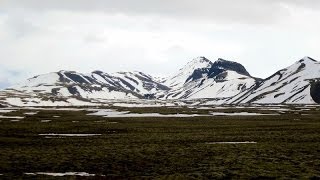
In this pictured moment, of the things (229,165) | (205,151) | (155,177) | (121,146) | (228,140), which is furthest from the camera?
(228,140)

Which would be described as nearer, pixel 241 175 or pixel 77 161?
pixel 241 175

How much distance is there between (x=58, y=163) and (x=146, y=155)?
343 inches

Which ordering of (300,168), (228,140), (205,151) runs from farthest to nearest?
1. (228,140)
2. (205,151)
3. (300,168)

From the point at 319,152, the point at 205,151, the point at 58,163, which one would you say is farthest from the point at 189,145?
the point at 58,163

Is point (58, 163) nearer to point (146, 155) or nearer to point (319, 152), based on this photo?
point (146, 155)

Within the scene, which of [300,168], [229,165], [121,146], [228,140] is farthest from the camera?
[228,140]

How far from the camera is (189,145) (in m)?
48.6

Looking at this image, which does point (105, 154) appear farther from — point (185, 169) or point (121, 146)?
point (185, 169)

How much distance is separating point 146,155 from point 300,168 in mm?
14287

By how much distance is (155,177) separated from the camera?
96.4ft

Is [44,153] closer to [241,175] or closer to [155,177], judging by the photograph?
[155,177]

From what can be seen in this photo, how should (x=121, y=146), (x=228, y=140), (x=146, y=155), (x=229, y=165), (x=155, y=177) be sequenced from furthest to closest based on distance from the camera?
1. (x=228, y=140)
2. (x=121, y=146)
3. (x=146, y=155)
4. (x=229, y=165)
5. (x=155, y=177)

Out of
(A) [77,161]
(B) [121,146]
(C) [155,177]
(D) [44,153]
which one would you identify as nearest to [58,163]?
(A) [77,161]

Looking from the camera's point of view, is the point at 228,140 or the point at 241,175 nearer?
the point at 241,175
